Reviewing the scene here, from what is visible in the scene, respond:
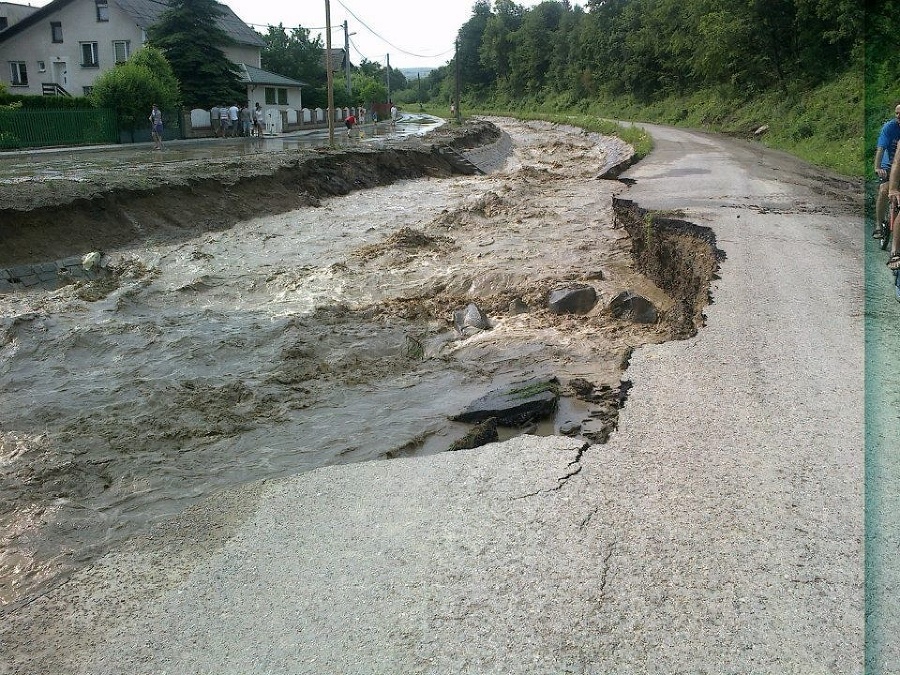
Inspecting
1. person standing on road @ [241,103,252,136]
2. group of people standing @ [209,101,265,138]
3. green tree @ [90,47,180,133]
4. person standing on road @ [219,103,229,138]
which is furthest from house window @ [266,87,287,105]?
green tree @ [90,47,180,133]

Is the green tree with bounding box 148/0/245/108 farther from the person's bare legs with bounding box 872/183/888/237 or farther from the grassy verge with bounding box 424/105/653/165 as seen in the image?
the person's bare legs with bounding box 872/183/888/237

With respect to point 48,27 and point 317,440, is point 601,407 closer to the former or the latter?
point 317,440

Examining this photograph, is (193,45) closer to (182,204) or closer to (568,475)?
(182,204)

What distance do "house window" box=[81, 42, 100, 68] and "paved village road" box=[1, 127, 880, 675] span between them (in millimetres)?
45876

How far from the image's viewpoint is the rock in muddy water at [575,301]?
8.81m

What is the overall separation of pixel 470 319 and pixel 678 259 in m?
3.09

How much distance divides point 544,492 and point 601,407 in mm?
1686

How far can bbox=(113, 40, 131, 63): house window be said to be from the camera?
41219mm

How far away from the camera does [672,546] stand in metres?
3.38

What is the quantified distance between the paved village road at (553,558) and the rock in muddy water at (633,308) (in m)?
2.74

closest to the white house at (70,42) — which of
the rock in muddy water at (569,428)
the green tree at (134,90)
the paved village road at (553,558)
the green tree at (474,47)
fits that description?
the green tree at (134,90)

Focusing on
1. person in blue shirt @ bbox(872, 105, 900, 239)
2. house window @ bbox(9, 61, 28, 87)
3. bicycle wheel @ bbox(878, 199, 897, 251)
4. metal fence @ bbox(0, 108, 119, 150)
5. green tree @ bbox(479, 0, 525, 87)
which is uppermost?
green tree @ bbox(479, 0, 525, 87)

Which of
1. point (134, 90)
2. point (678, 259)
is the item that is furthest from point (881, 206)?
point (134, 90)

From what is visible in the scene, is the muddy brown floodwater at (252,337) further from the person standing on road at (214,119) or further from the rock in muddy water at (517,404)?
the person standing on road at (214,119)
